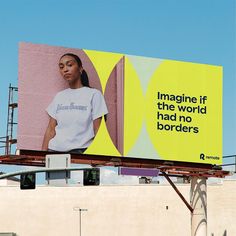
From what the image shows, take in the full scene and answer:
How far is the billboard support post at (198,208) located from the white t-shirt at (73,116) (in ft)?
24.8

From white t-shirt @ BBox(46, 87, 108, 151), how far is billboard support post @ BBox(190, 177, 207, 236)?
7.56 meters

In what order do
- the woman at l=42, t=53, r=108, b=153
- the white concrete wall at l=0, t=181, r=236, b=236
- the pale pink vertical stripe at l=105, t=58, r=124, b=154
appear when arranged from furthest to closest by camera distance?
the white concrete wall at l=0, t=181, r=236, b=236, the pale pink vertical stripe at l=105, t=58, r=124, b=154, the woman at l=42, t=53, r=108, b=153

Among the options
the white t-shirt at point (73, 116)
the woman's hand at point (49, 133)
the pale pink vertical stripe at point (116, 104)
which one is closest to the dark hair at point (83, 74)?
the white t-shirt at point (73, 116)

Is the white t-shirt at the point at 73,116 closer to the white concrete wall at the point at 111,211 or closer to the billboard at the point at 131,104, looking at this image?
the billboard at the point at 131,104

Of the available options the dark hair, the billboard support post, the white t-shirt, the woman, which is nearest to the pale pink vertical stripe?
the woman

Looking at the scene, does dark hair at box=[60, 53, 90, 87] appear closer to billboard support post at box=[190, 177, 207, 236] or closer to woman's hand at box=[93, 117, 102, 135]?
A: woman's hand at box=[93, 117, 102, 135]

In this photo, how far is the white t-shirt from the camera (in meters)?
44.9

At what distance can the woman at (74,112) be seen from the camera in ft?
147

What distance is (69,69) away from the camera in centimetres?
4572

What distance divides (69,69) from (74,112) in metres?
2.18

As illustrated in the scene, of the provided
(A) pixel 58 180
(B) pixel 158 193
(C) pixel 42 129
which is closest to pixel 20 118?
(C) pixel 42 129

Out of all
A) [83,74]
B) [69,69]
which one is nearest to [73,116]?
[83,74]

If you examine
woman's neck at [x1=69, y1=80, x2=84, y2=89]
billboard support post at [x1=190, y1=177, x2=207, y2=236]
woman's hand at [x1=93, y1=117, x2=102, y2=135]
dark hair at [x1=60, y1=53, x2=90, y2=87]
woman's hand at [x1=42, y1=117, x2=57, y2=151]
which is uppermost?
dark hair at [x1=60, y1=53, x2=90, y2=87]

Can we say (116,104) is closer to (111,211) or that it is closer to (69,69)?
(69,69)
